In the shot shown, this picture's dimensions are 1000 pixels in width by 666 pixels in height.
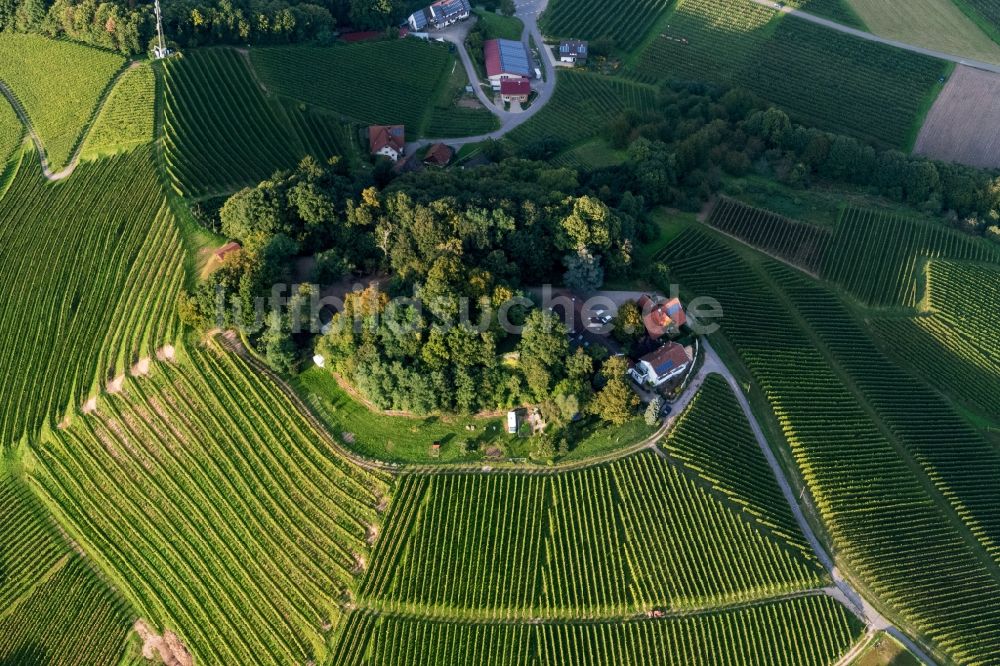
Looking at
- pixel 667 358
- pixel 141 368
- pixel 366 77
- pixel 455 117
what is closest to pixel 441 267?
pixel 667 358

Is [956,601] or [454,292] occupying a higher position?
[454,292]

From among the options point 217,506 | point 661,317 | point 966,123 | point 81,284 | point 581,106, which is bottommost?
point 217,506

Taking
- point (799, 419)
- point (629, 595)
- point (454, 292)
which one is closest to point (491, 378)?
point (454, 292)

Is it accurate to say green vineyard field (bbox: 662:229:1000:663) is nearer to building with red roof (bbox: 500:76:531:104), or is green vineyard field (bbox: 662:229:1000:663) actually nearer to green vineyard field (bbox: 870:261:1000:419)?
green vineyard field (bbox: 870:261:1000:419)

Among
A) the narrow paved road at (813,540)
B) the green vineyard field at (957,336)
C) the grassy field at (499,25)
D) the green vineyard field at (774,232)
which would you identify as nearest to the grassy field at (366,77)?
the grassy field at (499,25)

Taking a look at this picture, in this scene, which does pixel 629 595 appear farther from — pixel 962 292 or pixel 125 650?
pixel 962 292

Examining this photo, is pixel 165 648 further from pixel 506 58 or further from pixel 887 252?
pixel 506 58
